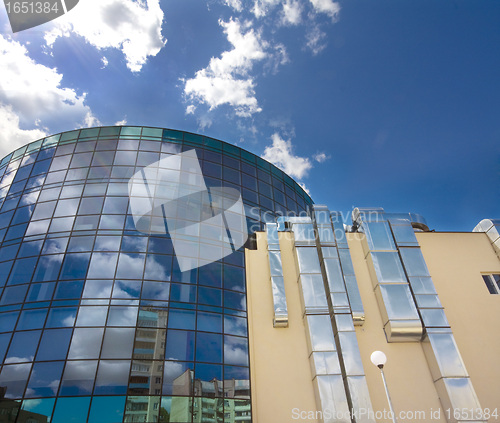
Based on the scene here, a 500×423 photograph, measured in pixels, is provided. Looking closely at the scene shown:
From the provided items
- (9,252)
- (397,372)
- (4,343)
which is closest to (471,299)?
(397,372)

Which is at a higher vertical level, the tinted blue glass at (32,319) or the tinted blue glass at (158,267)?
the tinted blue glass at (158,267)

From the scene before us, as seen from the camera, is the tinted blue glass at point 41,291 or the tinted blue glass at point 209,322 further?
the tinted blue glass at point 209,322

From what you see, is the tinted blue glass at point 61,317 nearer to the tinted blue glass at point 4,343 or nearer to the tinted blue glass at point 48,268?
the tinted blue glass at point 4,343

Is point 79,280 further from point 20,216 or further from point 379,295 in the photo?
point 379,295

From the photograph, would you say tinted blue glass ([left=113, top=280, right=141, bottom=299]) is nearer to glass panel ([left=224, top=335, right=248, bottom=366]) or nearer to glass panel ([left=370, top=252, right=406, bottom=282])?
glass panel ([left=224, top=335, right=248, bottom=366])

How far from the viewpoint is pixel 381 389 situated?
18.2 meters

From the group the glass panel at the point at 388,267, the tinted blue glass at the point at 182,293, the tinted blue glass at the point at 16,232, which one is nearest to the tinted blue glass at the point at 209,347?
the tinted blue glass at the point at 182,293

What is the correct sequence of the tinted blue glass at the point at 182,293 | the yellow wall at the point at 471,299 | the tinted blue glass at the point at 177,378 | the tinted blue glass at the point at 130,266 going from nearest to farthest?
1. the tinted blue glass at the point at 177,378
2. the yellow wall at the point at 471,299
3. the tinted blue glass at the point at 182,293
4. the tinted blue glass at the point at 130,266

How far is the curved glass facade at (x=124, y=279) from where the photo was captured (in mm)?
16641

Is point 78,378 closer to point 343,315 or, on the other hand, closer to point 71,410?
point 71,410

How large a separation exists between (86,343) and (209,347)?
5934 mm

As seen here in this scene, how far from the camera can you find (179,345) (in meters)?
Result: 18.4

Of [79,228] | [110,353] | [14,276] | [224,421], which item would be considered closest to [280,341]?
[224,421]

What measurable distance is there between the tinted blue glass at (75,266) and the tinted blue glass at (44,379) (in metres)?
4.53
